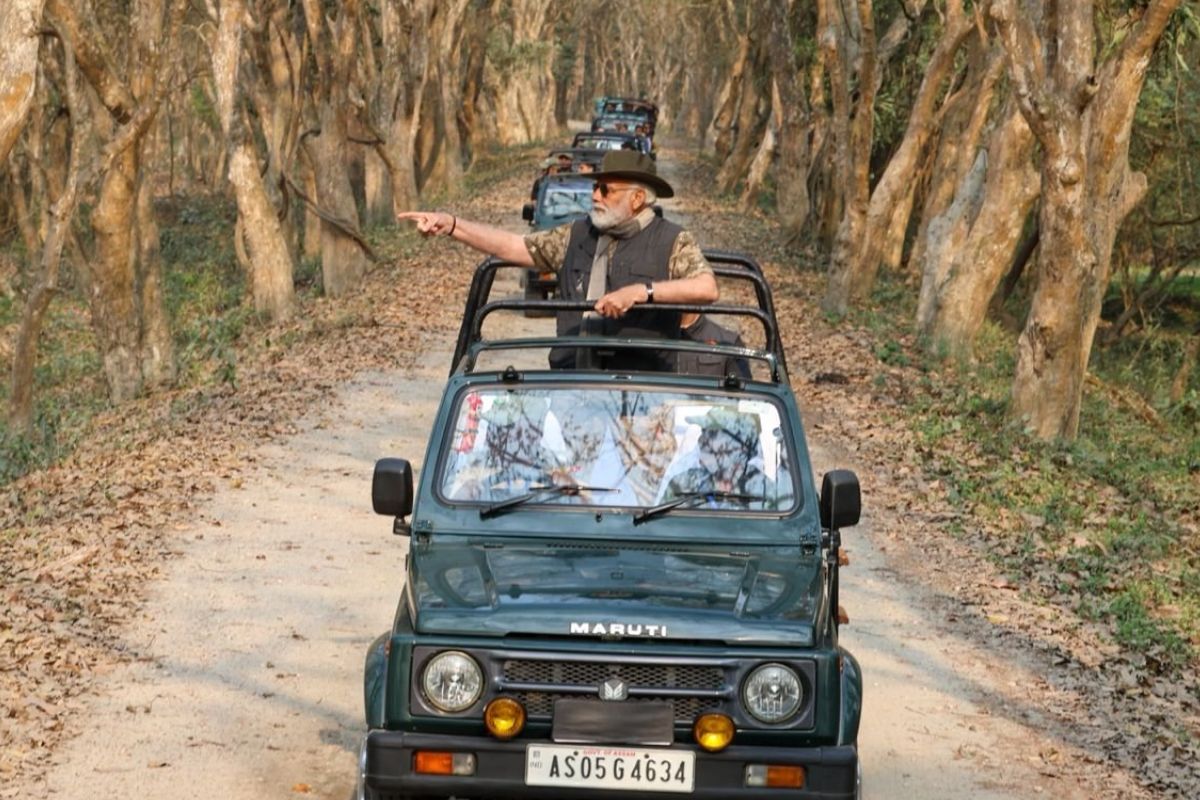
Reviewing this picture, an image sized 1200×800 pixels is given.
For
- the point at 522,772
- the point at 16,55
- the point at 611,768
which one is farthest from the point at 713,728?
the point at 16,55

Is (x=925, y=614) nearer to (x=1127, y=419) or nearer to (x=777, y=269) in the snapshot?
(x=1127, y=419)

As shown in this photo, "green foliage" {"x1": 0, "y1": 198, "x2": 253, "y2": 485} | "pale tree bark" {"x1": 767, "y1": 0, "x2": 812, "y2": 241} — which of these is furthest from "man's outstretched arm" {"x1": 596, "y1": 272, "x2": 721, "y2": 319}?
"pale tree bark" {"x1": 767, "y1": 0, "x2": 812, "y2": 241}

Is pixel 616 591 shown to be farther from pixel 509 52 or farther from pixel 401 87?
pixel 509 52

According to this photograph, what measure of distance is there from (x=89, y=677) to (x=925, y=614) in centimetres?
446

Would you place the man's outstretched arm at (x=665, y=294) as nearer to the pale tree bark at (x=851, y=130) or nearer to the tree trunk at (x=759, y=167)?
the pale tree bark at (x=851, y=130)

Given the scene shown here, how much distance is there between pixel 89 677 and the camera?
331 inches

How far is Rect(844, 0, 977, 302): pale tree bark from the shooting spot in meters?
21.9

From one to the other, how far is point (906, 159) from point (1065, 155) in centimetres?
885

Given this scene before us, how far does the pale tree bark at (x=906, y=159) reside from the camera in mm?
21891

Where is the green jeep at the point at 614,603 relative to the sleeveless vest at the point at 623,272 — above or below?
below

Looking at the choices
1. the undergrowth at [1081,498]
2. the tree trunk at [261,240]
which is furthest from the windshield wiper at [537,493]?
→ the tree trunk at [261,240]

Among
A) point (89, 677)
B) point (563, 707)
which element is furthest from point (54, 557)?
point (563, 707)

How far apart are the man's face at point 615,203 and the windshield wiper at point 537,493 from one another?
1.83 meters

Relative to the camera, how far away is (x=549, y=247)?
315 inches
